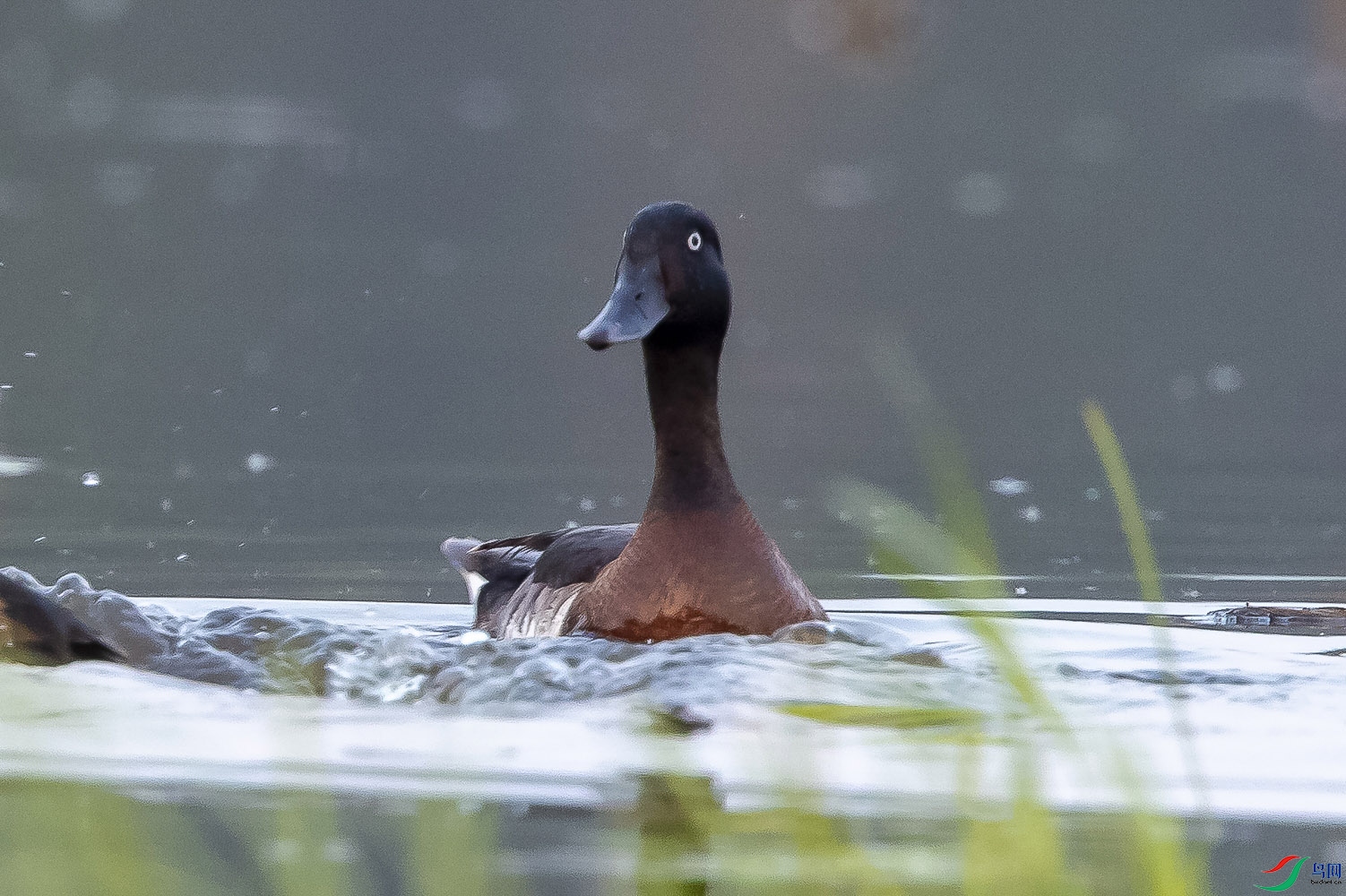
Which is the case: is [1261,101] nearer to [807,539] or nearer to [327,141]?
[327,141]

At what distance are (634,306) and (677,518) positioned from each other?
0.71 meters

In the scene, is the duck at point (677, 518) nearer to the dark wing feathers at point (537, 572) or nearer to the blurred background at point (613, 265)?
the dark wing feathers at point (537, 572)

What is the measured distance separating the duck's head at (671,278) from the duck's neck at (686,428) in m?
0.07

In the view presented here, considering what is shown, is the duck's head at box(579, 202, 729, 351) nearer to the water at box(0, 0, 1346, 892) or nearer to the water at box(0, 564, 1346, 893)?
the water at box(0, 0, 1346, 892)

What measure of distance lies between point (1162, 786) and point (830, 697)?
3.56ft

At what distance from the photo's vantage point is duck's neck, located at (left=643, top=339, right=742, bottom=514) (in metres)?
6.45

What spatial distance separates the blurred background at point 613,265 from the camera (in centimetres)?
1079

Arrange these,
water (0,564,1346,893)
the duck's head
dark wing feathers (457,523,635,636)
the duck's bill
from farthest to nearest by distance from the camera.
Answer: dark wing feathers (457,523,635,636) → the duck's head → the duck's bill → water (0,564,1346,893)

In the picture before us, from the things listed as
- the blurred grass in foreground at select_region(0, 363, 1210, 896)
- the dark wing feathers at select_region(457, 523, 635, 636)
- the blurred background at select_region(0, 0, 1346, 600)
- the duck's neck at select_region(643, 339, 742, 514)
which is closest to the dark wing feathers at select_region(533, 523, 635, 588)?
the dark wing feathers at select_region(457, 523, 635, 636)

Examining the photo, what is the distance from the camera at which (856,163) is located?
41.5 metres

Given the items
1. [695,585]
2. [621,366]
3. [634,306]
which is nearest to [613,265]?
[621,366]

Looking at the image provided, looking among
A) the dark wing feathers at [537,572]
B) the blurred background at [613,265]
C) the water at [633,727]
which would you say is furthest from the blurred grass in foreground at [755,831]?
the dark wing feathers at [537,572]

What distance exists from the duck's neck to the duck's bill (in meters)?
0.28

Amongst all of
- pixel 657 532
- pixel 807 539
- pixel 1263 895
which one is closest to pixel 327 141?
pixel 807 539
